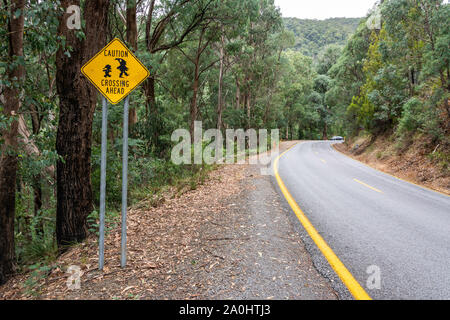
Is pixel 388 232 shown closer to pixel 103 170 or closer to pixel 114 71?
pixel 103 170

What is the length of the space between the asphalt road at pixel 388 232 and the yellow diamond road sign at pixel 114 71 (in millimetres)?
3675

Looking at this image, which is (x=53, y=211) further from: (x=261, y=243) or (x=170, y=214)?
(x=261, y=243)

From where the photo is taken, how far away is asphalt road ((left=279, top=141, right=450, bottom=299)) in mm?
3219

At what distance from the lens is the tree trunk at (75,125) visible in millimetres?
4625

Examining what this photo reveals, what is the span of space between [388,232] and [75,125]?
5.74 metres

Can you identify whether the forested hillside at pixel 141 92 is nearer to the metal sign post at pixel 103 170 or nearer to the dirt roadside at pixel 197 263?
the dirt roadside at pixel 197 263

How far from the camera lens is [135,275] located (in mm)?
3576

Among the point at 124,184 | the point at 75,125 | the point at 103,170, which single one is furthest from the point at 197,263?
the point at 75,125

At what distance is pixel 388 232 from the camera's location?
197 inches

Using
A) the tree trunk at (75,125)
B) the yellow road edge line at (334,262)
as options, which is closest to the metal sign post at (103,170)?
the tree trunk at (75,125)

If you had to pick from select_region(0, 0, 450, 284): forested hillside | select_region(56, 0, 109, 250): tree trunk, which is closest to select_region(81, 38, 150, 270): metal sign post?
select_region(0, 0, 450, 284): forested hillside

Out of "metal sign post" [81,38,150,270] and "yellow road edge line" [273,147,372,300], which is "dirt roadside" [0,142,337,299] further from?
"metal sign post" [81,38,150,270]

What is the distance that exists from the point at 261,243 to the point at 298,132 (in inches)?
2460
